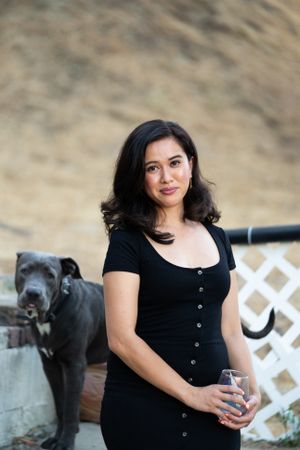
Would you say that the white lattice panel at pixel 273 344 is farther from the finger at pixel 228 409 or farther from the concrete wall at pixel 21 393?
the finger at pixel 228 409

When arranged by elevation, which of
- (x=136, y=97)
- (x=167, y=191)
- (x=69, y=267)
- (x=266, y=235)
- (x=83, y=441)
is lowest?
(x=83, y=441)

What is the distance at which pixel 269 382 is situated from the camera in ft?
16.3

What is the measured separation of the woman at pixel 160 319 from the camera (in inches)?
91.2

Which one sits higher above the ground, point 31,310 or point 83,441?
point 31,310

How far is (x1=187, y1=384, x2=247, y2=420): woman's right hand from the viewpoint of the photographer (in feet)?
7.50

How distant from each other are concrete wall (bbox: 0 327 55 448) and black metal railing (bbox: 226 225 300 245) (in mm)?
1292

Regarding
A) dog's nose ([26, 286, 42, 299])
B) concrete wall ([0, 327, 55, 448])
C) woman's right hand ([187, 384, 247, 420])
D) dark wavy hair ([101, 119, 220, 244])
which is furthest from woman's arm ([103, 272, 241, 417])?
concrete wall ([0, 327, 55, 448])

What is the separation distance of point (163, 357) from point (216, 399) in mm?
178

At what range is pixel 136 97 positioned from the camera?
1731cm

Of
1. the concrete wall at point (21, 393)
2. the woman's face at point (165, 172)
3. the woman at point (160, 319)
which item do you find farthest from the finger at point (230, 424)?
the concrete wall at point (21, 393)

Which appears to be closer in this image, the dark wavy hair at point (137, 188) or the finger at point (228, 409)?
the finger at point (228, 409)

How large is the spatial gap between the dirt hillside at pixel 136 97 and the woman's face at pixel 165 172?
979 cm

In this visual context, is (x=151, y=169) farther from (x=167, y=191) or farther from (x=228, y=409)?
(x=228, y=409)

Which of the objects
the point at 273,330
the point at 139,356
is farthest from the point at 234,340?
the point at 273,330
